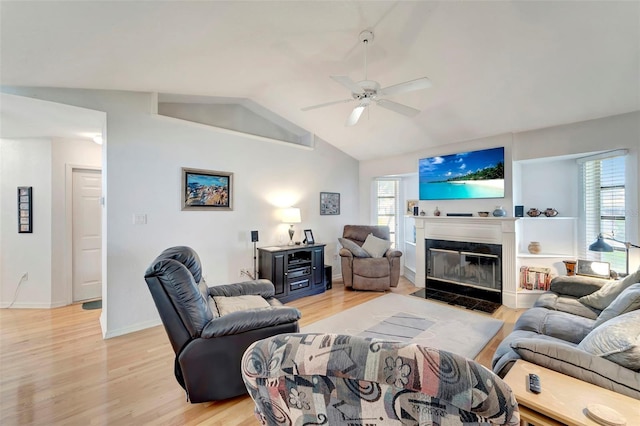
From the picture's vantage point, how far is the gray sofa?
1.26 m

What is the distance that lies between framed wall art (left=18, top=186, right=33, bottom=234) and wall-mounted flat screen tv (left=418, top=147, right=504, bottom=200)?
599 centimetres

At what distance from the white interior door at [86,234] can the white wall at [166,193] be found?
1.54m

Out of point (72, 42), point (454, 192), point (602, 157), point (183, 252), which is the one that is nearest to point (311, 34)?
point (72, 42)

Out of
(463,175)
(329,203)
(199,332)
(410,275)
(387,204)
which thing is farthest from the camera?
(387,204)

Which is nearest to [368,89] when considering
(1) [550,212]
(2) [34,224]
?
(1) [550,212]

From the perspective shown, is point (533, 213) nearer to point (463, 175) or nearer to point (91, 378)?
point (463, 175)

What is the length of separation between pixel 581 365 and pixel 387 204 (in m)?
4.61

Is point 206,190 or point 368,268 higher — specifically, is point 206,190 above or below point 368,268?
above

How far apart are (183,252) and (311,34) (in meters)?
2.29

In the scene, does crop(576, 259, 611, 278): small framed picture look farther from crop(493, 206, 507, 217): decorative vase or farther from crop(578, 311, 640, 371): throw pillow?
crop(578, 311, 640, 371): throw pillow

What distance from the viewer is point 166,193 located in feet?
11.2

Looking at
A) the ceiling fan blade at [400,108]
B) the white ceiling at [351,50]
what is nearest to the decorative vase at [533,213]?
the white ceiling at [351,50]

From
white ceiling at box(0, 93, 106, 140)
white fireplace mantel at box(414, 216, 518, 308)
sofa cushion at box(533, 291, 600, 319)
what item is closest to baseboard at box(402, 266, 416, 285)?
white fireplace mantel at box(414, 216, 518, 308)

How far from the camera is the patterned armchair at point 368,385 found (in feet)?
1.94
